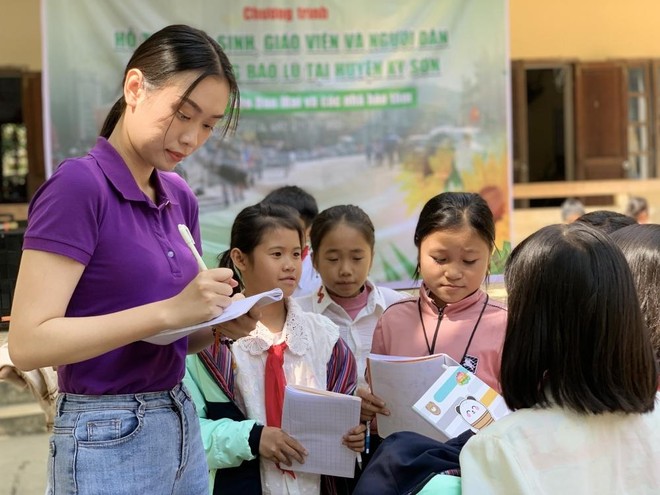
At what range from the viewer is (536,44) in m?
10.2

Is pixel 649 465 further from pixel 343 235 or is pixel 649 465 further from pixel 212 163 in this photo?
pixel 212 163

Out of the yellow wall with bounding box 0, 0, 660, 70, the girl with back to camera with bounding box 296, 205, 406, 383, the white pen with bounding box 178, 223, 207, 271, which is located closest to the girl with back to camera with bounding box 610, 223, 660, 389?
the white pen with bounding box 178, 223, 207, 271

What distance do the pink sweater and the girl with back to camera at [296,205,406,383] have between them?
1.24ft

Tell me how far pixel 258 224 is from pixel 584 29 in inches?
335

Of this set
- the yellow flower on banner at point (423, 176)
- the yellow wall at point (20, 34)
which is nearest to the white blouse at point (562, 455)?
the yellow flower on banner at point (423, 176)

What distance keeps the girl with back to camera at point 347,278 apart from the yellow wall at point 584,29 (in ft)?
24.8

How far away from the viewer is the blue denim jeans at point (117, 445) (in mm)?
1625

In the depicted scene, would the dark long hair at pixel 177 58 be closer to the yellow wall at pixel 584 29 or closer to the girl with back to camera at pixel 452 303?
the girl with back to camera at pixel 452 303

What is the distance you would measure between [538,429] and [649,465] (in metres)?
0.20

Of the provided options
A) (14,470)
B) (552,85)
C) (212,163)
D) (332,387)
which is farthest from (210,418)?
(552,85)

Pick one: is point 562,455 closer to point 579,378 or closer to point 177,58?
point 579,378

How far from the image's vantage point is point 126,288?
1.64 metres

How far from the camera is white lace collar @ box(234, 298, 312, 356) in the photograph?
8.37 ft

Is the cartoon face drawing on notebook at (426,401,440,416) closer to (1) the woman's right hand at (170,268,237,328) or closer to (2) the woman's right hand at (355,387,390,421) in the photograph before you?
(2) the woman's right hand at (355,387,390,421)
